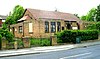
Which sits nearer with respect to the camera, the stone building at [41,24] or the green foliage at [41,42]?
the green foliage at [41,42]

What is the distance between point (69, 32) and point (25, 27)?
13.7 meters

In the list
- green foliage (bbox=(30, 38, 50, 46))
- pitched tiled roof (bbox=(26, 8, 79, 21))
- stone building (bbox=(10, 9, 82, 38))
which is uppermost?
pitched tiled roof (bbox=(26, 8, 79, 21))

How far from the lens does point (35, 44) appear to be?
2594 cm

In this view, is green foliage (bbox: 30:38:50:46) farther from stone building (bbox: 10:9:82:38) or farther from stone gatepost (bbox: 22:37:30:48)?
stone building (bbox: 10:9:82:38)

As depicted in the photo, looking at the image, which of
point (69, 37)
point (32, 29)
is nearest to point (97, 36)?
point (69, 37)

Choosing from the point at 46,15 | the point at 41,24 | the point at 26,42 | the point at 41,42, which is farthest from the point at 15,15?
the point at 26,42

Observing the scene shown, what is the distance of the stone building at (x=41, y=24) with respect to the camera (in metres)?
40.9

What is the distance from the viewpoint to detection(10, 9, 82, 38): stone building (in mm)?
40938

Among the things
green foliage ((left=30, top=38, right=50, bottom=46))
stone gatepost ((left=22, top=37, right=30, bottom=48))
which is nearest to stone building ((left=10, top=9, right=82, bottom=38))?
green foliage ((left=30, top=38, right=50, bottom=46))

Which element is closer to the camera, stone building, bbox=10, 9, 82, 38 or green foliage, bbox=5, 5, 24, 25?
stone building, bbox=10, 9, 82, 38

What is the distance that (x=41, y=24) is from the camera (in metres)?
41.2

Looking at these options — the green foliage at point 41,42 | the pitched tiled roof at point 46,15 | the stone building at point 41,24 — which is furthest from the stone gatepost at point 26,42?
the pitched tiled roof at point 46,15

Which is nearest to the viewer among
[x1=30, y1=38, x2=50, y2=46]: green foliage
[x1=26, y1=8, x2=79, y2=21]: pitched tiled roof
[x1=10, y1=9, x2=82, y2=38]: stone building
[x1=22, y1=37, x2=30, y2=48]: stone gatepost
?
[x1=22, y1=37, x2=30, y2=48]: stone gatepost

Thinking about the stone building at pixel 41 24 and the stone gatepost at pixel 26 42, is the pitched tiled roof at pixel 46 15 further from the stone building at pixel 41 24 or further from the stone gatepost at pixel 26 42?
the stone gatepost at pixel 26 42
